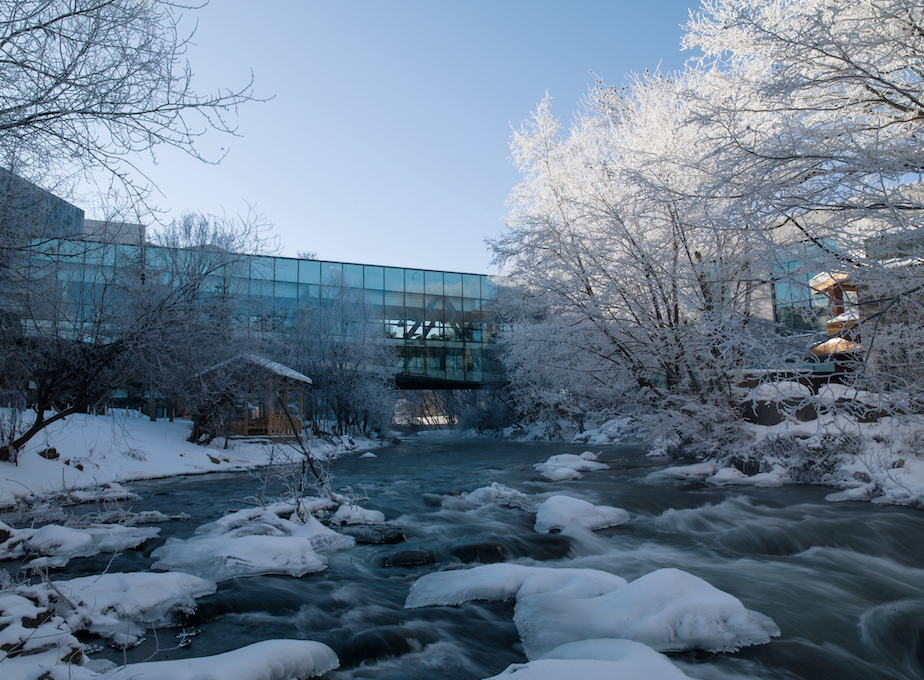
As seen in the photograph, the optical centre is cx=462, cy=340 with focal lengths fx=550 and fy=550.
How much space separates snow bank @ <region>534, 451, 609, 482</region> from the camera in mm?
11336

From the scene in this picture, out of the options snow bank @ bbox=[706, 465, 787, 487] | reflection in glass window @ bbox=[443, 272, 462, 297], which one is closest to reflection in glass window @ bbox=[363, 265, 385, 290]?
reflection in glass window @ bbox=[443, 272, 462, 297]

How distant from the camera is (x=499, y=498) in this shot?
846cm

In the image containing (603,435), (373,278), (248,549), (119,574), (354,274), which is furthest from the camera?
(373,278)

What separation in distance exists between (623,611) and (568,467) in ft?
30.3

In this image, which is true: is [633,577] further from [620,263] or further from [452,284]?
[452,284]

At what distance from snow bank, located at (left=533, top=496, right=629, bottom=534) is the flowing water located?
0.18 meters

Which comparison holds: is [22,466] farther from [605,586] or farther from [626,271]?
[626,271]

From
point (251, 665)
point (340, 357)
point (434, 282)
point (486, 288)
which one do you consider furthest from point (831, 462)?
point (486, 288)

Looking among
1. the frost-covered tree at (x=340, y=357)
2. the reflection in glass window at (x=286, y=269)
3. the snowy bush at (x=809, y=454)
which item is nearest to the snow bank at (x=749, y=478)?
the snowy bush at (x=809, y=454)

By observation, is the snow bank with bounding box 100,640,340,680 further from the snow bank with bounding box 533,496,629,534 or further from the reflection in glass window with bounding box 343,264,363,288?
the reflection in glass window with bounding box 343,264,363,288

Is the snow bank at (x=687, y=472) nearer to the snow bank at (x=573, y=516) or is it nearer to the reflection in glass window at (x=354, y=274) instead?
the snow bank at (x=573, y=516)

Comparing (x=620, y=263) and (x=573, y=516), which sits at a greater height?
(x=620, y=263)

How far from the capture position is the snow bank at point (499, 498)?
320 inches

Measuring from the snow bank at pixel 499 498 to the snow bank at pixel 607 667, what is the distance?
512cm
